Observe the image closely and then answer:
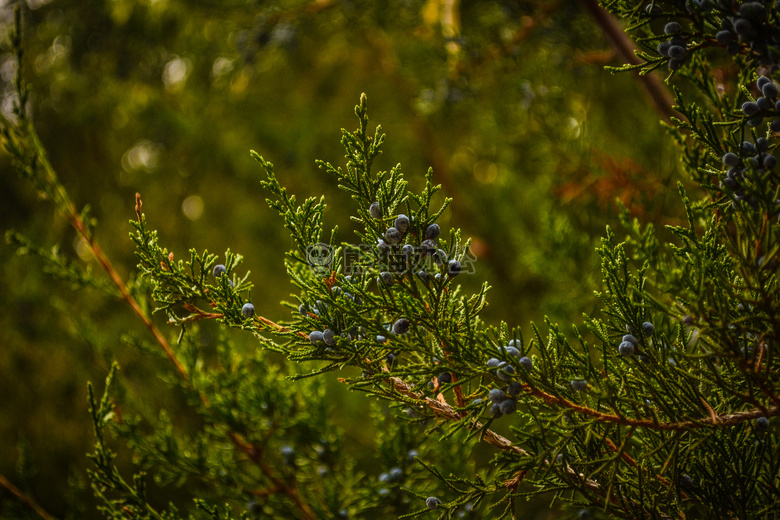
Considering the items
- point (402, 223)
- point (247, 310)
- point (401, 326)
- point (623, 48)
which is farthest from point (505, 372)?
point (623, 48)

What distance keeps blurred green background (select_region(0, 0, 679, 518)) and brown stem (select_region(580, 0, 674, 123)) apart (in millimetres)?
239

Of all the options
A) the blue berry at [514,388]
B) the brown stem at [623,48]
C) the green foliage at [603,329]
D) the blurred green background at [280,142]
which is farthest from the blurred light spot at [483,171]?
the blue berry at [514,388]

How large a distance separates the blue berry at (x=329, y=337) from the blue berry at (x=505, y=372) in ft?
0.84

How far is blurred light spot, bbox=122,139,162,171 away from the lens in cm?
356

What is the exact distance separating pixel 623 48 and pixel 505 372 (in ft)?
4.03

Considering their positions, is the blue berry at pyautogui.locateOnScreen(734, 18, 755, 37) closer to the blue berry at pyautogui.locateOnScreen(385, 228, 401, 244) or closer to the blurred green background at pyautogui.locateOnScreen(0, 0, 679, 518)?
the blue berry at pyautogui.locateOnScreen(385, 228, 401, 244)

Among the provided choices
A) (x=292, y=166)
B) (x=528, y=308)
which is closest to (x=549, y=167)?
(x=528, y=308)

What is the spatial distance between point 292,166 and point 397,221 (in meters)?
2.72

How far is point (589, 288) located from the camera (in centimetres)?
171

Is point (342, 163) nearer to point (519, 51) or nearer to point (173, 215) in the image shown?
point (173, 215)

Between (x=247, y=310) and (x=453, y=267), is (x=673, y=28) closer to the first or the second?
(x=453, y=267)

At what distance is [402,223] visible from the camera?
749mm

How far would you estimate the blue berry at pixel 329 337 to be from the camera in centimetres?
76

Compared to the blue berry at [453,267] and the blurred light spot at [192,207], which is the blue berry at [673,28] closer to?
the blue berry at [453,267]
